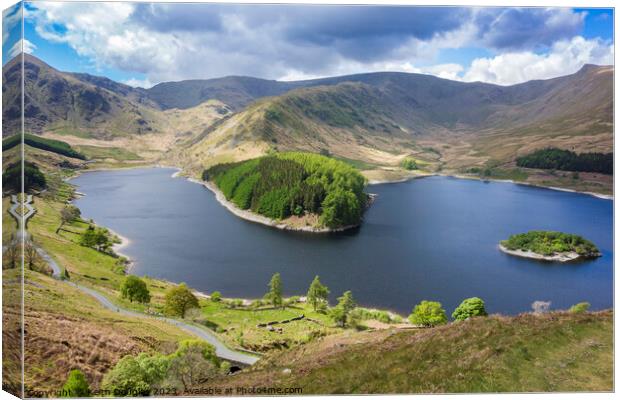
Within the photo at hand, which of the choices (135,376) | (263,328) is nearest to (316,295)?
(263,328)

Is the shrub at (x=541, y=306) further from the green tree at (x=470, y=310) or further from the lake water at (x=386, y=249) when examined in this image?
the green tree at (x=470, y=310)

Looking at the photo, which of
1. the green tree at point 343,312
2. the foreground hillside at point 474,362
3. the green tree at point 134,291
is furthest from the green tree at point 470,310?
the green tree at point 134,291

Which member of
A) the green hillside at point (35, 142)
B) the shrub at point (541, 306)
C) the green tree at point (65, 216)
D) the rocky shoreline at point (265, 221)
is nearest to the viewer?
the green hillside at point (35, 142)

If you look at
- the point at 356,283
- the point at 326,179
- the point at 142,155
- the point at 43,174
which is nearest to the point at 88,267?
the point at 43,174

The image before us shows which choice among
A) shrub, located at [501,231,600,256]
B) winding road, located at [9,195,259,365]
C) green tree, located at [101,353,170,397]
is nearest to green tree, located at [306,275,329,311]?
winding road, located at [9,195,259,365]

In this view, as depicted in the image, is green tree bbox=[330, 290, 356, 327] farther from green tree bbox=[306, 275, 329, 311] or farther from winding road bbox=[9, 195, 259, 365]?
winding road bbox=[9, 195, 259, 365]

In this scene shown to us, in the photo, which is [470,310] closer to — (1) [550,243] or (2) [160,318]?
(2) [160,318]

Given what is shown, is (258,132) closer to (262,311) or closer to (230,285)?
(230,285)
